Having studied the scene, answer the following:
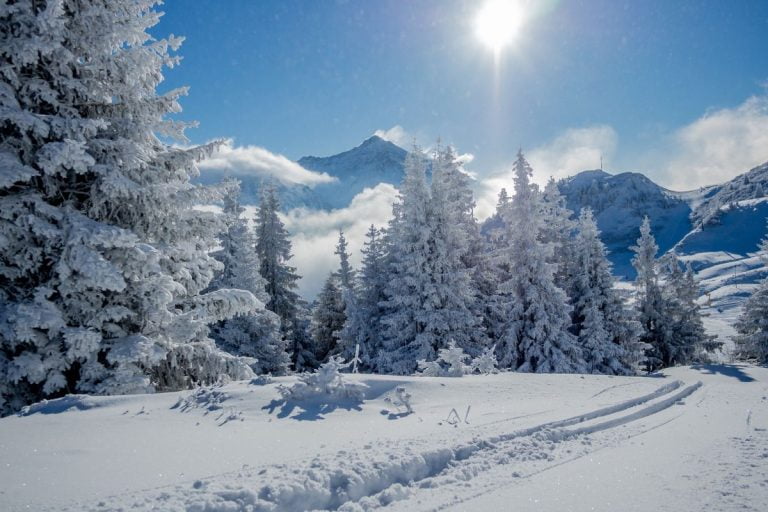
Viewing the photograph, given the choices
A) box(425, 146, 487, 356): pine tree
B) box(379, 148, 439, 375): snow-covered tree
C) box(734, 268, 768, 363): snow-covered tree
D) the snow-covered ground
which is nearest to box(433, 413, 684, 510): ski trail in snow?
the snow-covered ground

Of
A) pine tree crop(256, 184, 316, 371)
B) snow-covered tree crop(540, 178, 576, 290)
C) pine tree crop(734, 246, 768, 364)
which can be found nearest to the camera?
snow-covered tree crop(540, 178, 576, 290)

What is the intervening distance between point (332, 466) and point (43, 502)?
2403mm

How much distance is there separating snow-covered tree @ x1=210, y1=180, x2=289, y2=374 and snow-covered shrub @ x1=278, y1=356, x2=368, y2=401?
639 inches

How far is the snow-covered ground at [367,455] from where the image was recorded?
3.85 m

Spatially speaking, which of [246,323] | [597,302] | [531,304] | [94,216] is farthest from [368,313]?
[94,216]

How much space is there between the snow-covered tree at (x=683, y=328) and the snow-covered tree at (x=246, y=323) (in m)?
28.2

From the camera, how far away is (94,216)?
8.45 metres

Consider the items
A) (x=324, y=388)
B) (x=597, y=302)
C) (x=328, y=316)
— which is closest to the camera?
(x=324, y=388)

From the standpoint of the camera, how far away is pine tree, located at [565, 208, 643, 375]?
26.0 m

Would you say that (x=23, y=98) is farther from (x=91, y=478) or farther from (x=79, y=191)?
(x=91, y=478)

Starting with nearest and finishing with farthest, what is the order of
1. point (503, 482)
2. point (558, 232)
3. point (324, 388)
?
1. point (503, 482)
2. point (324, 388)
3. point (558, 232)

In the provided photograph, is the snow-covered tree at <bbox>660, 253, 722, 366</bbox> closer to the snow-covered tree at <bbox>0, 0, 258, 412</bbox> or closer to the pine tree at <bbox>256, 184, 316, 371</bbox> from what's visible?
the pine tree at <bbox>256, 184, 316, 371</bbox>

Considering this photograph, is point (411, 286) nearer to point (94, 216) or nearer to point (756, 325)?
point (94, 216)

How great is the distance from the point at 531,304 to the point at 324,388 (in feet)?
60.3
